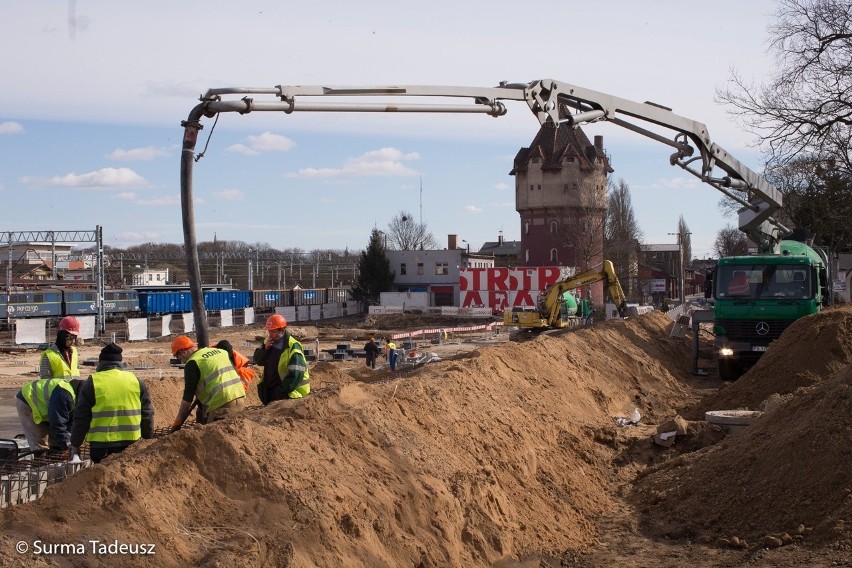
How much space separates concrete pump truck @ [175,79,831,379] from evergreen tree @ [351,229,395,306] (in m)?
51.0

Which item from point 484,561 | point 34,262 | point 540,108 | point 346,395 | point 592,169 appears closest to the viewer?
point 484,561

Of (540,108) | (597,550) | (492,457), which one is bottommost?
(597,550)

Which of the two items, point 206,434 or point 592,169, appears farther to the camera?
point 592,169

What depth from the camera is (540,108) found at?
14.9 m

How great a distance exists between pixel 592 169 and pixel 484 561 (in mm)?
65647

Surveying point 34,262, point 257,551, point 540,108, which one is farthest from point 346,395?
point 34,262

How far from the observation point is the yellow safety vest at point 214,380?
30.1 ft

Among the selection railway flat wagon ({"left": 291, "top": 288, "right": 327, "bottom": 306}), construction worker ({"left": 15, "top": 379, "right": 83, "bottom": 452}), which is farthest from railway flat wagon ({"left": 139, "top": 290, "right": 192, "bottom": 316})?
construction worker ({"left": 15, "top": 379, "right": 83, "bottom": 452})

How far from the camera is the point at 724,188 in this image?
2061 cm

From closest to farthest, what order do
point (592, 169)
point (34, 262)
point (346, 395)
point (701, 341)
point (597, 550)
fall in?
point (597, 550) → point (346, 395) → point (701, 341) → point (592, 169) → point (34, 262)

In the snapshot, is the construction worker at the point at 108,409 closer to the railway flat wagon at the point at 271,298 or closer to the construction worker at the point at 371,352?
the construction worker at the point at 371,352

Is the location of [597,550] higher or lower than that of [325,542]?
lower

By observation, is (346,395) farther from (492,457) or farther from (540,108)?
(540,108)

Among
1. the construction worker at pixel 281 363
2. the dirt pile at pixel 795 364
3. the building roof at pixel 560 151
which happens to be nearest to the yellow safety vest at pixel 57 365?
the construction worker at pixel 281 363
